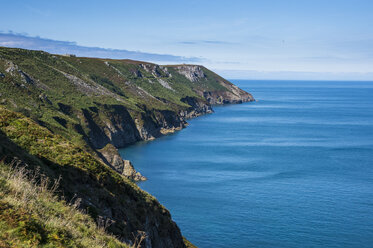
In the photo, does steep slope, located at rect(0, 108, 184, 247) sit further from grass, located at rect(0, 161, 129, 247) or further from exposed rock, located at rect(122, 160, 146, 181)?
exposed rock, located at rect(122, 160, 146, 181)

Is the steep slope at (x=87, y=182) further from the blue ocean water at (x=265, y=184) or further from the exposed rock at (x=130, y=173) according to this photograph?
the exposed rock at (x=130, y=173)

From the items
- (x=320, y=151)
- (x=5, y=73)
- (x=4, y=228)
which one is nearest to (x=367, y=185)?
(x=320, y=151)

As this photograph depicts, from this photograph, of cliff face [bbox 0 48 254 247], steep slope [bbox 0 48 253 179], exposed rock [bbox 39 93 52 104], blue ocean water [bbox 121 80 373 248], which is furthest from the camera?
exposed rock [bbox 39 93 52 104]

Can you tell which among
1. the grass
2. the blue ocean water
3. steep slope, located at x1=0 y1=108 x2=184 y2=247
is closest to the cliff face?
steep slope, located at x1=0 y1=108 x2=184 y2=247

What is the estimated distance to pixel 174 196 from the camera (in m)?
65.4

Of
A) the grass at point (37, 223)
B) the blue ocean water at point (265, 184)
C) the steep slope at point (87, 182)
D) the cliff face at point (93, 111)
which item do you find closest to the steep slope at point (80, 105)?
the cliff face at point (93, 111)

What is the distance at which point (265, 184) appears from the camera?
72.9 meters

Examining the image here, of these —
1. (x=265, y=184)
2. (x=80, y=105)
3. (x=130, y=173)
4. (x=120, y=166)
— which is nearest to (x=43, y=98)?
(x=80, y=105)

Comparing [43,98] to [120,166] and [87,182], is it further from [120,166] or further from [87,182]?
[87,182]

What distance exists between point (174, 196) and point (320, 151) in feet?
189

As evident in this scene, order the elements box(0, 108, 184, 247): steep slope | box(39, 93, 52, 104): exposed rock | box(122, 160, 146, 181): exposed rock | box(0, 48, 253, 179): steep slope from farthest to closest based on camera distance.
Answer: box(39, 93, 52, 104): exposed rock → box(0, 48, 253, 179): steep slope → box(122, 160, 146, 181): exposed rock → box(0, 108, 184, 247): steep slope

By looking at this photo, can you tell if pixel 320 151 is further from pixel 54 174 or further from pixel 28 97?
pixel 54 174

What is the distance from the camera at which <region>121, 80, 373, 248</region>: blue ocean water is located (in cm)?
4988

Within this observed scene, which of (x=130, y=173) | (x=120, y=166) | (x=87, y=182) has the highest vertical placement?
(x=87, y=182)
